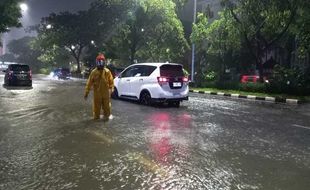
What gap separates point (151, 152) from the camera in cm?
819

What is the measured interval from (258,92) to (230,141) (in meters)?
Result: 20.9

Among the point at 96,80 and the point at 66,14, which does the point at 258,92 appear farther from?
the point at 66,14

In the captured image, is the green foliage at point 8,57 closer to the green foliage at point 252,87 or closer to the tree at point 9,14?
the tree at point 9,14

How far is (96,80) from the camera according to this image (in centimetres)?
1298

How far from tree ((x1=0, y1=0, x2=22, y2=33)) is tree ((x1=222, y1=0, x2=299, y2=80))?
19.7 meters

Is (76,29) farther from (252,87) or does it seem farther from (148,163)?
(148,163)

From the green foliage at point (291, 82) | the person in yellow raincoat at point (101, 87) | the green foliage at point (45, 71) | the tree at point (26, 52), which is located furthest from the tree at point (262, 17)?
the tree at point (26, 52)

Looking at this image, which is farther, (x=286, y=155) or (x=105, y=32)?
(x=105, y=32)

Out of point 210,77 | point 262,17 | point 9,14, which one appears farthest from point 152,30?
point 262,17

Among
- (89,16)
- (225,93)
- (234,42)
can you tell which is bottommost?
(225,93)

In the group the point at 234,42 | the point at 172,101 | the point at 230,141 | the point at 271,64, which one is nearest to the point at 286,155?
the point at 230,141

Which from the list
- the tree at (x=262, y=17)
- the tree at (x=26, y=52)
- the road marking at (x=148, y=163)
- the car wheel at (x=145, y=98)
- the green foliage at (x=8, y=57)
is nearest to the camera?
the road marking at (x=148, y=163)

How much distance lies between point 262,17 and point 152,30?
18.4 meters

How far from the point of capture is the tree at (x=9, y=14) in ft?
129
